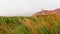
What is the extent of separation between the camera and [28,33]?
6.62 meters

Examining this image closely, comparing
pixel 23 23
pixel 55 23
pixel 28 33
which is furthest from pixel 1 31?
pixel 55 23

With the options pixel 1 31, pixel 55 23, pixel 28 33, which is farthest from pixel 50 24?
pixel 1 31

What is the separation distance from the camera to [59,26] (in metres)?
6.67

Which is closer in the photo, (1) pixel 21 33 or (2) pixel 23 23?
(1) pixel 21 33

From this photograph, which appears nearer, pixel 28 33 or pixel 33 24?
pixel 28 33

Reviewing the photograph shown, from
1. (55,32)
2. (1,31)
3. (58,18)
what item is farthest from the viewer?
(1,31)

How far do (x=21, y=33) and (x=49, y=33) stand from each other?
76 centimetres

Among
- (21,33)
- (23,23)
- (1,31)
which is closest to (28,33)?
(21,33)

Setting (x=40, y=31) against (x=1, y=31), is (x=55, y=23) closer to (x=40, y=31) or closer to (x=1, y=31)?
(x=40, y=31)

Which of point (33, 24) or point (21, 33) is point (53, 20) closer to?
point (33, 24)

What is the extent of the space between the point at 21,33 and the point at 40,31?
1.72 ft

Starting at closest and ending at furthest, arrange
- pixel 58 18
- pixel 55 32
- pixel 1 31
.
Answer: pixel 55 32 < pixel 58 18 < pixel 1 31

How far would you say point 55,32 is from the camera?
21.6ft

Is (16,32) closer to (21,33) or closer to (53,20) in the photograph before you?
(21,33)
